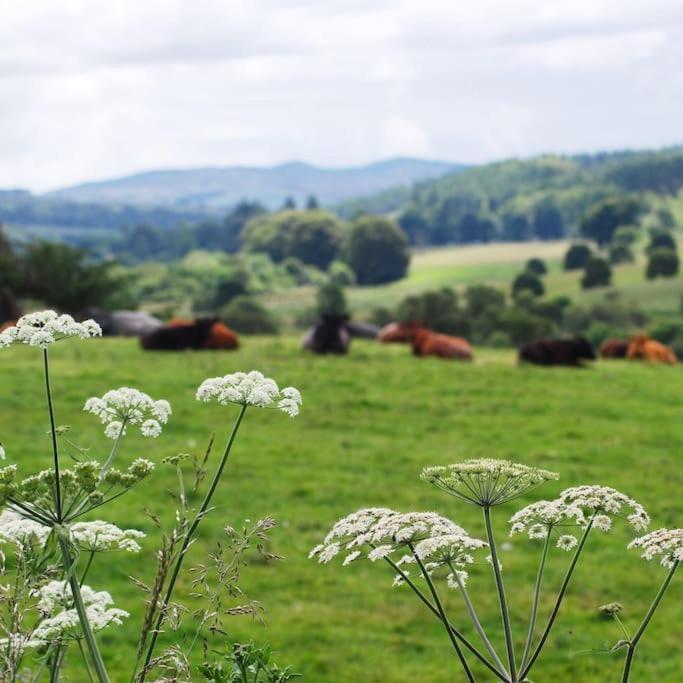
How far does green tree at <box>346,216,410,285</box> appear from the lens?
556ft

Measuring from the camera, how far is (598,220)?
18388cm

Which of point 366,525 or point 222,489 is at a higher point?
point 366,525

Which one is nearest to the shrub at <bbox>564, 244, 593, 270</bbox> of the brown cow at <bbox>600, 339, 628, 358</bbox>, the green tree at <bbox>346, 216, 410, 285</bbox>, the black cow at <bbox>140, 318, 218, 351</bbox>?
the green tree at <bbox>346, 216, 410, 285</bbox>

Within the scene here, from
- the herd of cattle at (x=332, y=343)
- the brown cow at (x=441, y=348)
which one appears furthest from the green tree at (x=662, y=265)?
the brown cow at (x=441, y=348)

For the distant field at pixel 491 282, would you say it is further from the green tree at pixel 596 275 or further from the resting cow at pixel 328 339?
the resting cow at pixel 328 339

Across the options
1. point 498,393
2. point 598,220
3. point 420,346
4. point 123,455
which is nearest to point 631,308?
point 420,346

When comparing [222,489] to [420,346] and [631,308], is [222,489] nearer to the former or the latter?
[420,346]

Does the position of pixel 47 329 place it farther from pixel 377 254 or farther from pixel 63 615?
pixel 377 254

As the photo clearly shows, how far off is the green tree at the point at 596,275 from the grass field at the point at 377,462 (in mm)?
84487

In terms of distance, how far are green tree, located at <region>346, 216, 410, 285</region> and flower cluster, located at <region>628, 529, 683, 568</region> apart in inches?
6566

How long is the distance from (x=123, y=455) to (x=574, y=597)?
8966 mm

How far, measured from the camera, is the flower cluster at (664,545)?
245 cm

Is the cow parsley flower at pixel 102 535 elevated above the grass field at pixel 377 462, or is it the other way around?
the cow parsley flower at pixel 102 535

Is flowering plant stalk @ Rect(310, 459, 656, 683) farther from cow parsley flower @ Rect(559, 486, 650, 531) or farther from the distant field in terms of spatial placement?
the distant field
